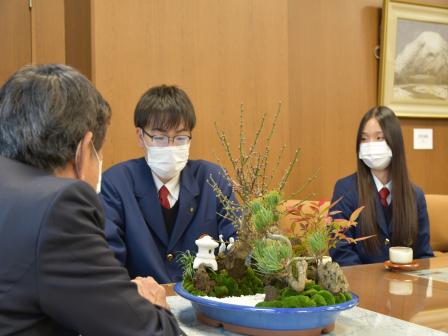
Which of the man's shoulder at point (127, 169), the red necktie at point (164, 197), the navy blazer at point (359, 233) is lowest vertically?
the navy blazer at point (359, 233)

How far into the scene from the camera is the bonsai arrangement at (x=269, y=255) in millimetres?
1221

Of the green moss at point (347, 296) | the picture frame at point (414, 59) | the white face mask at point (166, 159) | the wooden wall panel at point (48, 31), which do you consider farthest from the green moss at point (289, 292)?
the picture frame at point (414, 59)

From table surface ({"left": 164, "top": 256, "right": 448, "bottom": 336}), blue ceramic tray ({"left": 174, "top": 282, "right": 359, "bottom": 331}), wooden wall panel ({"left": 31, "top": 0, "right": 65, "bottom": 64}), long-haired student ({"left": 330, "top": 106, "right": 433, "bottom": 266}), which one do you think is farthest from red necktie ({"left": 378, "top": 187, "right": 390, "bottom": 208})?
wooden wall panel ({"left": 31, "top": 0, "right": 65, "bottom": 64})

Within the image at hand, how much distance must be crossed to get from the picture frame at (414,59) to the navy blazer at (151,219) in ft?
7.45

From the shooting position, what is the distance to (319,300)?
1.21 meters

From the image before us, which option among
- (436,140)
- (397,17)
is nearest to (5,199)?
(397,17)

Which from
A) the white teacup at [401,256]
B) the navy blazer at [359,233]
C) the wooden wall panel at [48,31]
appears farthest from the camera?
the wooden wall panel at [48,31]

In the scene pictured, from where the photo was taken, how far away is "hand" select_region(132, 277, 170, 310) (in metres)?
1.22

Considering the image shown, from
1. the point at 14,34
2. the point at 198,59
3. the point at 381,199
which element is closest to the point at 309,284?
the point at 381,199

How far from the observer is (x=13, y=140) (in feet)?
3.45

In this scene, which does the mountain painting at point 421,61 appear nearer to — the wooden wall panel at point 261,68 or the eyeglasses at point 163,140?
the wooden wall panel at point 261,68

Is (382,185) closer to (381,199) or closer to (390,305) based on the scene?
(381,199)

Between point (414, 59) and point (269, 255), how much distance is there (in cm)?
339

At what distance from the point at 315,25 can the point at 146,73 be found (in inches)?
57.7
